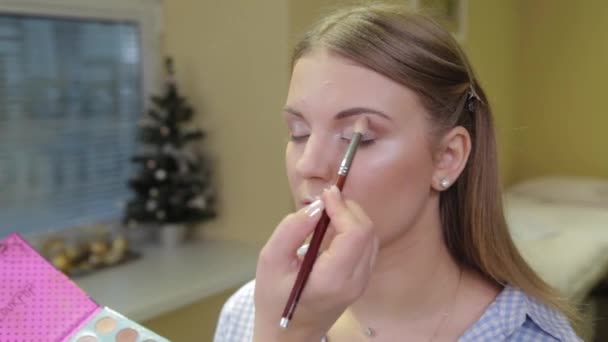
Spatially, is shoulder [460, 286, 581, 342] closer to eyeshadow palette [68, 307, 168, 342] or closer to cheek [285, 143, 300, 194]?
cheek [285, 143, 300, 194]

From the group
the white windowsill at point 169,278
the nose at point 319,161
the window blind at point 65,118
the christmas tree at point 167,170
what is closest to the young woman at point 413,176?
the nose at point 319,161

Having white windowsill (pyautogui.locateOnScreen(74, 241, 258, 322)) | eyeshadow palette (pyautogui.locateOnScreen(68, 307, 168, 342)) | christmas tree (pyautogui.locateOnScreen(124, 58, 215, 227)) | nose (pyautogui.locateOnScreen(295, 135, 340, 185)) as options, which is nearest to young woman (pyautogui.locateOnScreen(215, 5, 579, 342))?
nose (pyautogui.locateOnScreen(295, 135, 340, 185))

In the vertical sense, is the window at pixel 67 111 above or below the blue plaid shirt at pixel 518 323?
above

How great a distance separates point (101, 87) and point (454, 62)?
135cm

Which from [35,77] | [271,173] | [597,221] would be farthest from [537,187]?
[35,77]

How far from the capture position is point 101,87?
1.88 m

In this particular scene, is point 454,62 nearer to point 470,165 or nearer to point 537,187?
point 470,165

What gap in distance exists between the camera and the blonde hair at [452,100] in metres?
0.78

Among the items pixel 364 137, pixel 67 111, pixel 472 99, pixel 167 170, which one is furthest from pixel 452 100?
pixel 67 111

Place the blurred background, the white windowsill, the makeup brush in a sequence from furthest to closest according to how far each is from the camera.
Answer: the blurred background
the white windowsill
the makeup brush

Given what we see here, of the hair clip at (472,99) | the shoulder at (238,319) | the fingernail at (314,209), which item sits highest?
the hair clip at (472,99)

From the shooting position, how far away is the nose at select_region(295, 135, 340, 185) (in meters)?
0.74

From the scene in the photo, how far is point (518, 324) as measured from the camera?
2.73 feet

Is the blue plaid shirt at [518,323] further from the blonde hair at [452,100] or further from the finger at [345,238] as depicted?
the finger at [345,238]
